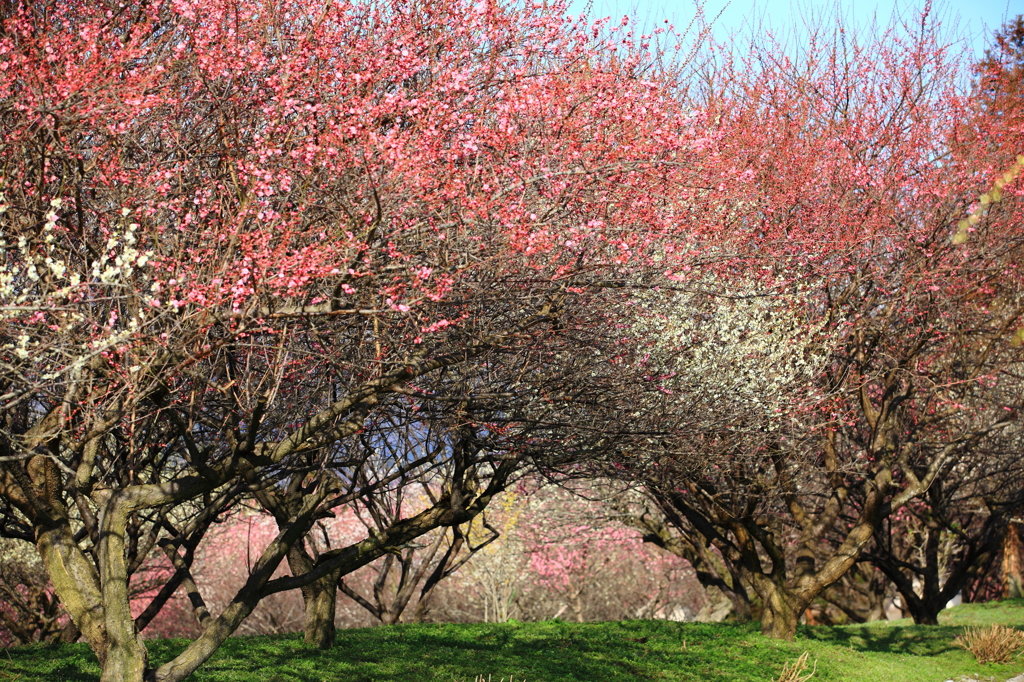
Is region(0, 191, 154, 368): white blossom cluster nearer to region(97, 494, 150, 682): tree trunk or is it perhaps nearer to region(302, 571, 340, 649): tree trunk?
region(97, 494, 150, 682): tree trunk

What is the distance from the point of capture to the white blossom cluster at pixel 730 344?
12.4 metres

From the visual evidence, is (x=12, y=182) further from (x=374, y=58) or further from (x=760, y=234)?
(x=760, y=234)

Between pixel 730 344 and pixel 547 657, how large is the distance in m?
5.17

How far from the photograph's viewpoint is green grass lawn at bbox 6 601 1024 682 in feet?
38.2

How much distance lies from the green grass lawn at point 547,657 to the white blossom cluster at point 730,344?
12.4ft

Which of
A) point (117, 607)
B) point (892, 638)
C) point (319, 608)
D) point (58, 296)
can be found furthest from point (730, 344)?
point (892, 638)

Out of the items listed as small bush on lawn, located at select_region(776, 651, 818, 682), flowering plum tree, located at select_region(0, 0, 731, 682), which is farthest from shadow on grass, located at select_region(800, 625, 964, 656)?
flowering plum tree, located at select_region(0, 0, 731, 682)

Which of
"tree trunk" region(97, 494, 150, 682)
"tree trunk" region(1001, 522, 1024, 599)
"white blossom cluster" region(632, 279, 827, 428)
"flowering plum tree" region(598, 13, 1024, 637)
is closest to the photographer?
A: "tree trunk" region(97, 494, 150, 682)

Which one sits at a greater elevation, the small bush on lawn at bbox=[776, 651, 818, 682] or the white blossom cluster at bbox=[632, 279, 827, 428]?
the white blossom cluster at bbox=[632, 279, 827, 428]

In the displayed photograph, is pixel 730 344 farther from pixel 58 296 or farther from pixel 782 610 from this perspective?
pixel 58 296

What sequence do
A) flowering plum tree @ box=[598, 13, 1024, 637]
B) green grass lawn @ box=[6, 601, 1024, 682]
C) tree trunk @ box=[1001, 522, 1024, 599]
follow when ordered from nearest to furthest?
1. green grass lawn @ box=[6, 601, 1024, 682]
2. flowering plum tree @ box=[598, 13, 1024, 637]
3. tree trunk @ box=[1001, 522, 1024, 599]

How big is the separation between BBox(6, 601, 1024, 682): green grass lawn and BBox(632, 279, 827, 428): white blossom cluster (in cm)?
378

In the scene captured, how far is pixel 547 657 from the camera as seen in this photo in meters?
13.6

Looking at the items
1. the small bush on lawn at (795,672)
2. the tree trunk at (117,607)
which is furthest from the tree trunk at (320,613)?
the small bush on lawn at (795,672)
